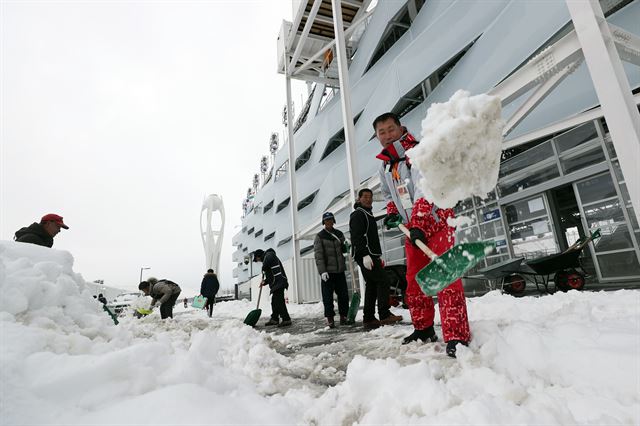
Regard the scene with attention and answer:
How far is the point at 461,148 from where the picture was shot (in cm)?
187

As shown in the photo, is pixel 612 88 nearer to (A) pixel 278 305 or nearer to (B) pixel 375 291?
(B) pixel 375 291

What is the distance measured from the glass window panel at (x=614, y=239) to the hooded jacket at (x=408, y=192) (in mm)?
5450

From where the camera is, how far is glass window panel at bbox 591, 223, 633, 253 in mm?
5583

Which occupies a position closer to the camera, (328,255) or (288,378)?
(288,378)

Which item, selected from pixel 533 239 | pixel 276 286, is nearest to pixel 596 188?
pixel 533 239

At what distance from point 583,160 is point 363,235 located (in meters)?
5.35

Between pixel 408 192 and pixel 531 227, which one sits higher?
pixel 531 227

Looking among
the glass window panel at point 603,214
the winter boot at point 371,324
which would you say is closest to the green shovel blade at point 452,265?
the winter boot at point 371,324

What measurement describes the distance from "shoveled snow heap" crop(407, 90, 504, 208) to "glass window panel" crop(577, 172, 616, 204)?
591 centimetres

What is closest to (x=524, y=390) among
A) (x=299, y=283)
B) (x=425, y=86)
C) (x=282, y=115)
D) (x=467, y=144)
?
(x=467, y=144)

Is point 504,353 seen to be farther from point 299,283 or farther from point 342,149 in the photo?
point 342,149

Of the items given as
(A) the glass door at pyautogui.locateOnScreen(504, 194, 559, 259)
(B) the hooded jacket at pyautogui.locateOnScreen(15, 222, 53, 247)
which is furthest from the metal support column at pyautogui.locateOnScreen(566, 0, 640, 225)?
(B) the hooded jacket at pyautogui.locateOnScreen(15, 222, 53, 247)

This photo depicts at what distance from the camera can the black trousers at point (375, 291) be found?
4.28 metres

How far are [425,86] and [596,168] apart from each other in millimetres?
5738
